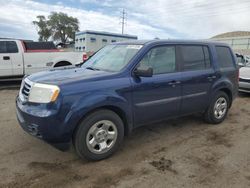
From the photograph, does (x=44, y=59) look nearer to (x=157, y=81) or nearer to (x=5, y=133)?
(x=5, y=133)

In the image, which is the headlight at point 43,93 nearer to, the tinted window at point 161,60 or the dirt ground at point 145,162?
the dirt ground at point 145,162

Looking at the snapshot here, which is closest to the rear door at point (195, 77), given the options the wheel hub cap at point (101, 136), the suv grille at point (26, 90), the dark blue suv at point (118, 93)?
the dark blue suv at point (118, 93)

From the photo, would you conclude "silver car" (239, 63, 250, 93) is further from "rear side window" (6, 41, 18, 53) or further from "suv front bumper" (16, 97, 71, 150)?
"rear side window" (6, 41, 18, 53)

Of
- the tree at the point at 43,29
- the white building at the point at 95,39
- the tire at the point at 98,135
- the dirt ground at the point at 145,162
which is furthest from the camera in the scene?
the tree at the point at 43,29

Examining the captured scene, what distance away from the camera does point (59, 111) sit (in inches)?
138

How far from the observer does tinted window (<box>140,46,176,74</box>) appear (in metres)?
4.49

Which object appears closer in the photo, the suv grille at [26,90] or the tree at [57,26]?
the suv grille at [26,90]

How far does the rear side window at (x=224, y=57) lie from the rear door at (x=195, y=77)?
1.25ft

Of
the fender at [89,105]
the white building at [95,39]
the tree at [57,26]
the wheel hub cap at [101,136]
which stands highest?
the tree at [57,26]

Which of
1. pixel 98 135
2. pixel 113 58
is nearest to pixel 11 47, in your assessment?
pixel 113 58

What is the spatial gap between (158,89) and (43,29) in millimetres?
73270

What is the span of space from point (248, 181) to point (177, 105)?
5.88 feet

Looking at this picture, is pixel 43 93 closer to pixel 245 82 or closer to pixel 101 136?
pixel 101 136

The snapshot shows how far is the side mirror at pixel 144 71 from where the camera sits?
4.08 meters
